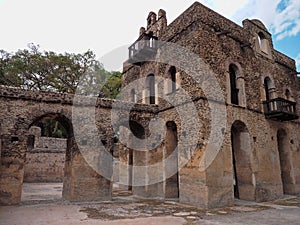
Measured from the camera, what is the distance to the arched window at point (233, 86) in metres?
12.7

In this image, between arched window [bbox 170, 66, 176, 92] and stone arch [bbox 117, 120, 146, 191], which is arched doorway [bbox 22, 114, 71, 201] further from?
arched window [bbox 170, 66, 176, 92]

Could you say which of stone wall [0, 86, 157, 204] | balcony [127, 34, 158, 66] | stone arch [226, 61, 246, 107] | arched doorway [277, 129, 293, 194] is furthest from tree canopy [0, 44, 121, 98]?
arched doorway [277, 129, 293, 194]

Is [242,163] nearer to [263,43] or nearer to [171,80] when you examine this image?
[171,80]

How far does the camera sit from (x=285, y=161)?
1451 centimetres

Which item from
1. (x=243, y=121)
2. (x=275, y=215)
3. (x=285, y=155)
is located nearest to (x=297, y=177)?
(x=285, y=155)

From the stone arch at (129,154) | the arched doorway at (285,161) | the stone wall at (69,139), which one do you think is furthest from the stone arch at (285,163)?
the stone wall at (69,139)

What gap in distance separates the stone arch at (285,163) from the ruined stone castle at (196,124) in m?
0.06

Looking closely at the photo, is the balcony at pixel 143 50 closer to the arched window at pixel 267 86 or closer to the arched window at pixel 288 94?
the arched window at pixel 267 86

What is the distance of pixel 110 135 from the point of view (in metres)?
11.8

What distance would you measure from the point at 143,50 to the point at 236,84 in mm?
6017

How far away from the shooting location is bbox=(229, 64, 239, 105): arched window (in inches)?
499

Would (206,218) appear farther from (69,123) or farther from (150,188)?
(69,123)

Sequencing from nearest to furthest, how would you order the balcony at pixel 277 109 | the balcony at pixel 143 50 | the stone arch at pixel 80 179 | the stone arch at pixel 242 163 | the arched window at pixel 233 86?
the stone arch at pixel 80 179, the stone arch at pixel 242 163, the arched window at pixel 233 86, the balcony at pixel 277 109, the balcony at pixel 143 50

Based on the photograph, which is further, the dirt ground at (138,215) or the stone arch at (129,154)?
the stone arch at (129,154)
